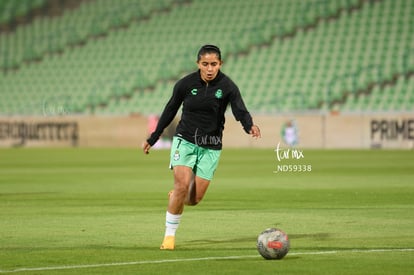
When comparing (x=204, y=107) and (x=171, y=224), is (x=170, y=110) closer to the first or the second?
(x=204, y=107)

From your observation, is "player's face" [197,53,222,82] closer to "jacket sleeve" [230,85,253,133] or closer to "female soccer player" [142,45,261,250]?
"female soccer player" [142,45,261,250]

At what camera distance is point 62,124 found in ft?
145

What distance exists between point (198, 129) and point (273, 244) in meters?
2.00

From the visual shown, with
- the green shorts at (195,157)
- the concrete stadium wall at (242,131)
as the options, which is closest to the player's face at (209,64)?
the green shorts at (195,157)

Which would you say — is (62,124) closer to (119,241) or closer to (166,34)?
(166,34)

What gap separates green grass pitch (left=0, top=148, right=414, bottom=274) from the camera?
984 centimetres

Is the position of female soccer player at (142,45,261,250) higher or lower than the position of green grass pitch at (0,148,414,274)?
higher

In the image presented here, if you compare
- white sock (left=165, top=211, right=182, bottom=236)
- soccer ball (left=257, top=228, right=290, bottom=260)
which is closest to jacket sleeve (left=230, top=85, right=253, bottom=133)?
white sock (left=165, top=211, right=182, bottom=236)

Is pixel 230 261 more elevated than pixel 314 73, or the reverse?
pixel 314 73

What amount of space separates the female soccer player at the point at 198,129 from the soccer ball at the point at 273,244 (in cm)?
155

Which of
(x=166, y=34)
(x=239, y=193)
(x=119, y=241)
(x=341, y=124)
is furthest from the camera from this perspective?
(x=166, y=34)

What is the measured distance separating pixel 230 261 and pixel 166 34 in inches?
1597

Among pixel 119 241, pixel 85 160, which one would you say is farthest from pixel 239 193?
pixel 85 160

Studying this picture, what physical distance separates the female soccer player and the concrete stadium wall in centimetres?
2769
